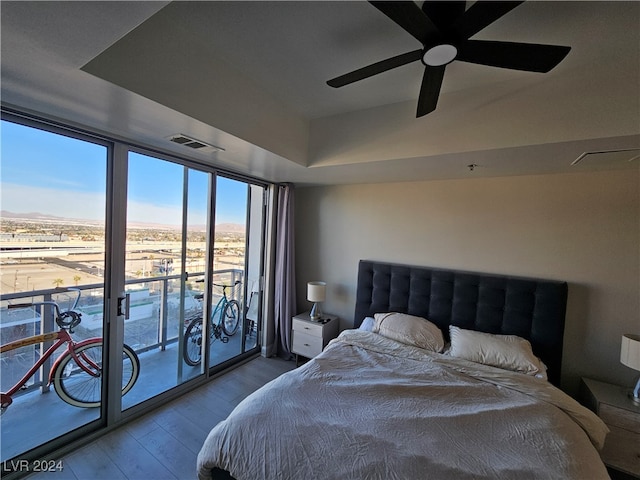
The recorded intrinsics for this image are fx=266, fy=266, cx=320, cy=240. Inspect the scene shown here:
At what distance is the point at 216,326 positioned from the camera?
331cm

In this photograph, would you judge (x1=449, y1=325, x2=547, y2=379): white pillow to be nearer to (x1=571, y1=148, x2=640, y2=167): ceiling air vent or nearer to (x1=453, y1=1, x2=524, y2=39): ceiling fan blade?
(x1=571, y1=148, x2=640, y2=167): ceiling air vent

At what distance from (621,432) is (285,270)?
10.6ft

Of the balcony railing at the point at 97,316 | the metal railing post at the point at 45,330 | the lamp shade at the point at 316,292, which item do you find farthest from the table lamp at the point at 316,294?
the metal railing post at the point at 45,330

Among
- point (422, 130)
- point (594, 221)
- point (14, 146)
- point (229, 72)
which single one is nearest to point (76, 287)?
point (14, 146)

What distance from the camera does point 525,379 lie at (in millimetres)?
1991

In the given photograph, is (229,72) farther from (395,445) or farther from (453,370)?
(453,370)

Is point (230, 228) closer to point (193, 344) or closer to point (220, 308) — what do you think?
point (220, 308)

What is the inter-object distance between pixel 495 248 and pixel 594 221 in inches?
30.0

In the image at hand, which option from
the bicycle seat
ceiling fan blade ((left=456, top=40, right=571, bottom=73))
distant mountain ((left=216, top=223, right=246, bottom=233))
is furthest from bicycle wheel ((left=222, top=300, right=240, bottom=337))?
→ ceiling fan blade ((left=456, top=40, right=571, bottom=73))

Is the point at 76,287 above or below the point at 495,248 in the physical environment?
below

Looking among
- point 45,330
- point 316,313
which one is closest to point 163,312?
point 45,330

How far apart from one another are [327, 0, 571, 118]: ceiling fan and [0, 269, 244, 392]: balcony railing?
245 centimetres

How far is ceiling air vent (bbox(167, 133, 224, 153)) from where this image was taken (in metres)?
1.99

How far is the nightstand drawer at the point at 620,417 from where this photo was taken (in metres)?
1.85
